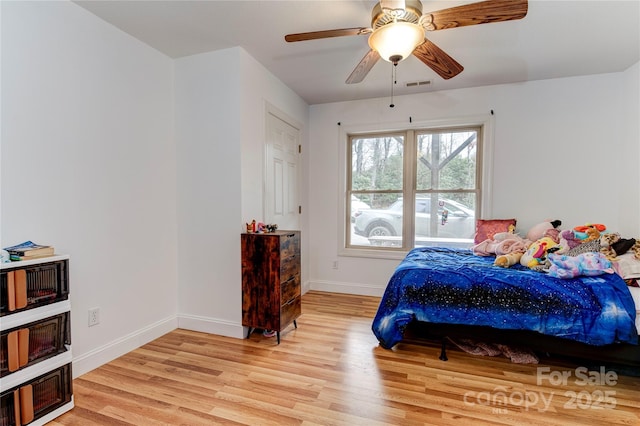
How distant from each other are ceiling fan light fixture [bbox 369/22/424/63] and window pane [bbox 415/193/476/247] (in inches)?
95.4

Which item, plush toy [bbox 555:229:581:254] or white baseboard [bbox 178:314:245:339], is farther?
white baseboard [bbox 178:314:245:339]

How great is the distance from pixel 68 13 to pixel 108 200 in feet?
4.13

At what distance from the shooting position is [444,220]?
3787 mm

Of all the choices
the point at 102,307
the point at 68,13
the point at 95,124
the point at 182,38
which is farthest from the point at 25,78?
the point at 102,307

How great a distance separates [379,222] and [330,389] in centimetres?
247

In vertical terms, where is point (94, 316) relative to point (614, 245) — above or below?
below

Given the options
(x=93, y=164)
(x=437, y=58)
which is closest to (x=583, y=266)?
(x=437, y=58)

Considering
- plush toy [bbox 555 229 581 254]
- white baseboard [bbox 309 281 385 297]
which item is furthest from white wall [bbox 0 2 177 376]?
plush toy [bbox 555 229 581 254]

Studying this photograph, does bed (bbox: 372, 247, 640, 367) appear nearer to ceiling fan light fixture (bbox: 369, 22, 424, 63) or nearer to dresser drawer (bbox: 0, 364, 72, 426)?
ceiling fan light fixture (bbox: 369, 22, 424, 63)

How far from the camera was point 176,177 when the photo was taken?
2.87 meters

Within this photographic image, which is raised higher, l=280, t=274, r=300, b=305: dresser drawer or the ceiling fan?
the ceiling fan

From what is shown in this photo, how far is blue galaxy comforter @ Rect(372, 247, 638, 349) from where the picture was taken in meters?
1.91

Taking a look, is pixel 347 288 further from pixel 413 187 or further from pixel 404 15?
pixel 404 15

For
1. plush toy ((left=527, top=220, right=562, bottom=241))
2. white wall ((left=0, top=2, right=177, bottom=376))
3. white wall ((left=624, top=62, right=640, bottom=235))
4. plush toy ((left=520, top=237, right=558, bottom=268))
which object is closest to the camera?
white wall ((left=0, top=2, right=177, bottom=376))
